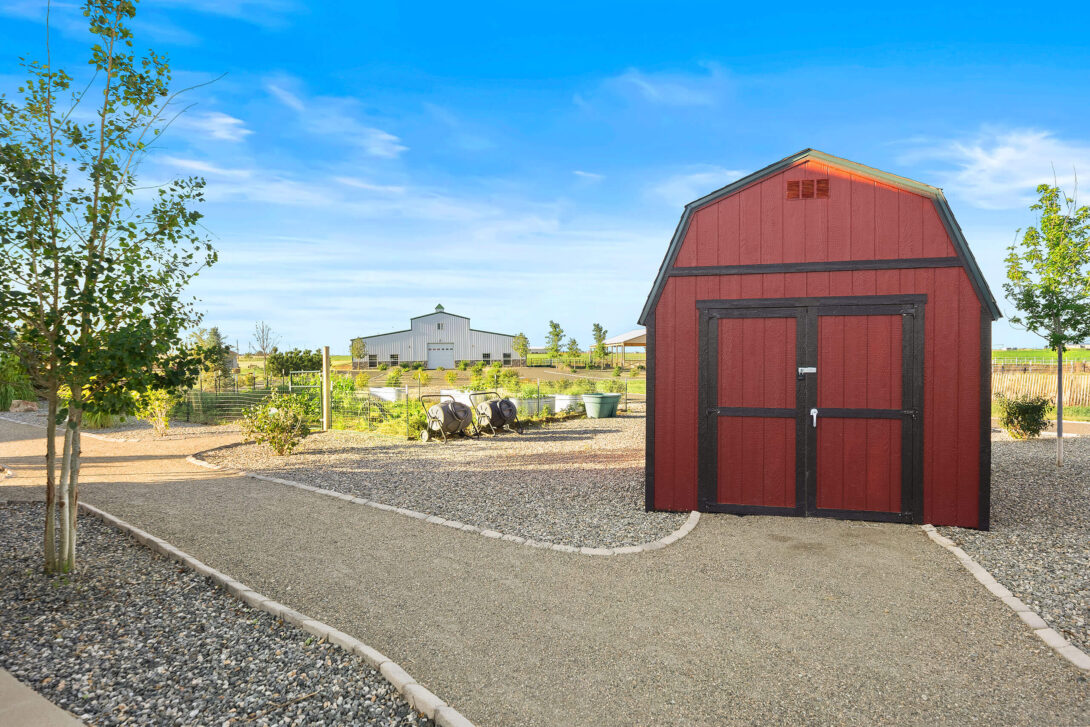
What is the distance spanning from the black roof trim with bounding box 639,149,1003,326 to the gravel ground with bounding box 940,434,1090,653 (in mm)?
2147

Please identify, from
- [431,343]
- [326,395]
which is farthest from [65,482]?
[431,343]

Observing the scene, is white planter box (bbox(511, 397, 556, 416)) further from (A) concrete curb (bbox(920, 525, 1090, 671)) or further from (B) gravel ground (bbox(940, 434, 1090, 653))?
(A) concrete curb (bbox(920, 525, 1090, 671))

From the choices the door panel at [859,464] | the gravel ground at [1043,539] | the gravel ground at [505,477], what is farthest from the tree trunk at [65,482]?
the gravel ground at [1043,539]

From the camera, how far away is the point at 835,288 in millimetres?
6484

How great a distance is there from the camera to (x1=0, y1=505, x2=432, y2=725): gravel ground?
9.68 feet

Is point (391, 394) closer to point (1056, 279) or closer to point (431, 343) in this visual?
point (1056, 279)

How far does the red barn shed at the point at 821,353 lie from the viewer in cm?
623

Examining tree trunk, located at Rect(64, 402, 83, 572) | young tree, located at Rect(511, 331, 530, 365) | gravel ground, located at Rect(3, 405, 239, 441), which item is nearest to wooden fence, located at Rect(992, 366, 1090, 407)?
gravel ground, located at Rect(3, 405, 239, 441)

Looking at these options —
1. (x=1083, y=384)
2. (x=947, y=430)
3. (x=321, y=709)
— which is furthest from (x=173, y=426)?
(x=1083, y=384)

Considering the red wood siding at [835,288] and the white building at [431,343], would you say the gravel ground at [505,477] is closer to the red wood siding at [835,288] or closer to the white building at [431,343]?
the red wood siding at [835,288]

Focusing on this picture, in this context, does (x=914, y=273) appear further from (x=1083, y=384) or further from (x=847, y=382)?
(x=1083, y=384)

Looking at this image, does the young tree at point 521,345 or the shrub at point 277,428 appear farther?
the young tree at point 521,345

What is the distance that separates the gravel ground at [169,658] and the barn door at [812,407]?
15.2 ft

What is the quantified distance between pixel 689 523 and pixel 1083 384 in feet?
69.9
